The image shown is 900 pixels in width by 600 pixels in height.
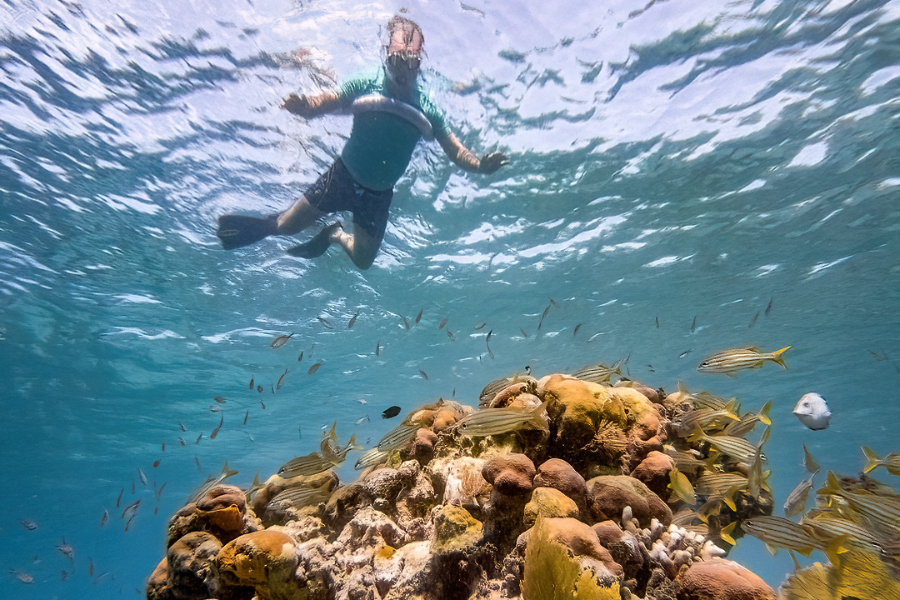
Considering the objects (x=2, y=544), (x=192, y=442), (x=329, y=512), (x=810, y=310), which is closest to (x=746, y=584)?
(x=329, y=512)

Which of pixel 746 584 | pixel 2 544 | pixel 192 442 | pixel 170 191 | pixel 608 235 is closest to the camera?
pixel 746 584

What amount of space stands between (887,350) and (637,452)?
32551 mm

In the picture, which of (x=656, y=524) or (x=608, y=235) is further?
(x=608, y=235)

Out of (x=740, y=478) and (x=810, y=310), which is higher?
(x=810, y=310)

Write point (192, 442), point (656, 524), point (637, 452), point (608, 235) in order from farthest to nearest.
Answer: point (192, 442)
point (608, 235)
point (637, 452)
point (656, 524)

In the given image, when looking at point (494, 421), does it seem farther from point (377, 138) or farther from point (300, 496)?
point (377, 138)

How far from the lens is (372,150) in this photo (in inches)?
308

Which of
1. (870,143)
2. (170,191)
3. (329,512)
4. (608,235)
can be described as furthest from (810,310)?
(170,191)

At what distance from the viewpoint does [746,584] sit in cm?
194

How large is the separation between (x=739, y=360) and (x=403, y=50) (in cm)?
803

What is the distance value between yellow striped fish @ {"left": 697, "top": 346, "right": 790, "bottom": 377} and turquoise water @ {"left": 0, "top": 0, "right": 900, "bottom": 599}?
8.30ft

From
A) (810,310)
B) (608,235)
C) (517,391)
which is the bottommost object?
(517,391)

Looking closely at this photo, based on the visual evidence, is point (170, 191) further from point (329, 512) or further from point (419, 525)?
point (419, 525)

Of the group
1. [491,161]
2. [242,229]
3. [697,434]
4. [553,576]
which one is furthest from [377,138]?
[553,576]
